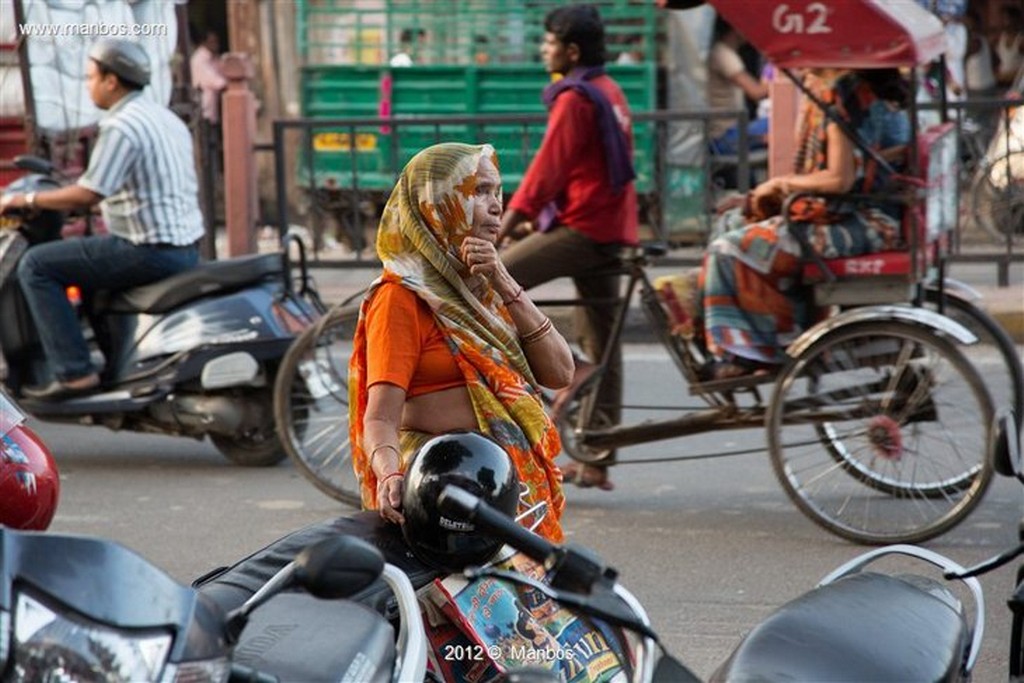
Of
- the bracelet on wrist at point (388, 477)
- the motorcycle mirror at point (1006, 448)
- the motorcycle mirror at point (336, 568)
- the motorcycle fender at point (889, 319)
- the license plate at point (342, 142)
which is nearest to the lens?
the motorcycle mirror at point (336, 568)

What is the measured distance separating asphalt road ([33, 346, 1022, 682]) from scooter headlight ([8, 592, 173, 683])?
2.95m

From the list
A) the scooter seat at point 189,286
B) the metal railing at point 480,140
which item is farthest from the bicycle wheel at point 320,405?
the metal railing at point 480,140

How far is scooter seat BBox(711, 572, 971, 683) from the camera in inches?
101

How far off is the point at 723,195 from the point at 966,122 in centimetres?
160

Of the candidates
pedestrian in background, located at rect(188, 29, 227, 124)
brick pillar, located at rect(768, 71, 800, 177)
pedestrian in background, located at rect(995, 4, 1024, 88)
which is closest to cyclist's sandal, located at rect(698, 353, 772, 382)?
brick pillar, located at rect(768, 71, 800, 177)

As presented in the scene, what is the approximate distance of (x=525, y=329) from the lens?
355 centimetres

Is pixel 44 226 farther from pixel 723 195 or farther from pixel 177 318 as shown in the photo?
pixel 723 195

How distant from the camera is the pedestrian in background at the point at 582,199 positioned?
6387 mm

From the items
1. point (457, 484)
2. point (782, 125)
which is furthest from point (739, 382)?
point (782, 125)

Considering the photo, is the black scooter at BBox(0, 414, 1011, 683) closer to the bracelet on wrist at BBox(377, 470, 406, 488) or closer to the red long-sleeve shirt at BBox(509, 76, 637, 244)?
the bracelet on wrist at BBox(377, 470, 406, 488)

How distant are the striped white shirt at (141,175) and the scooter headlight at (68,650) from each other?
16.9ft

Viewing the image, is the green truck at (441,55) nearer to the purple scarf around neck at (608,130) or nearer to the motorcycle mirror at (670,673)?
the purple scarf around neck at (608,130)

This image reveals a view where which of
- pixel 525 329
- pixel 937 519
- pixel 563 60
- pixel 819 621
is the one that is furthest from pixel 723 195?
pixel 819 621

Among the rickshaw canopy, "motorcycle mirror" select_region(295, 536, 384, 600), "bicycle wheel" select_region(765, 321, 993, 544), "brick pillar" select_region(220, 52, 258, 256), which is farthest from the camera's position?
"brick pillar" select_region(220, 52, 258, 256)
